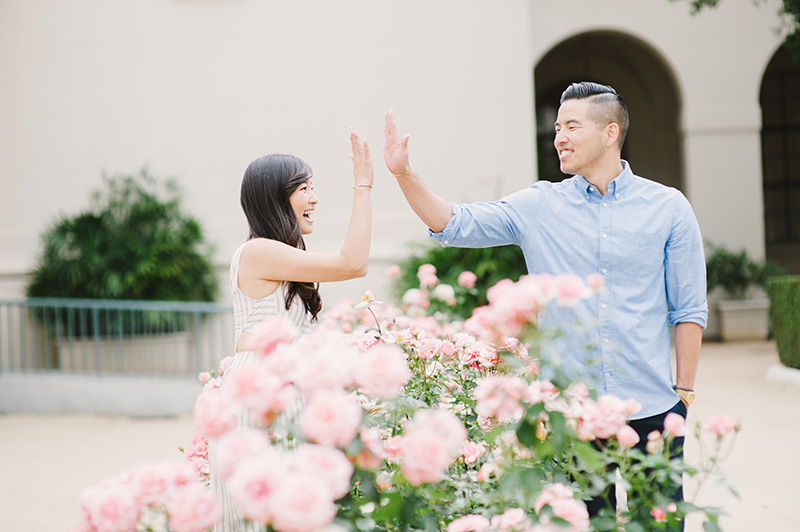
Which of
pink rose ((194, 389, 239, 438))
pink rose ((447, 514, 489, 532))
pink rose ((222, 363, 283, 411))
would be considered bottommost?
pink rose ((447, 514, 489, 532))

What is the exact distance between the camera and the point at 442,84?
33.1 ft

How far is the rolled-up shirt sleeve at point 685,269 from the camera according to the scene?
2.47 m

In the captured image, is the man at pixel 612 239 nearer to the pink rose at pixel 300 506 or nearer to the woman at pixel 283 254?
the woman at pixel 283 254

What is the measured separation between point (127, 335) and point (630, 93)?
32.5ft

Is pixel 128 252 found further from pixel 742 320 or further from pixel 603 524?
pixel 742 320

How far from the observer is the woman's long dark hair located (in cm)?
256

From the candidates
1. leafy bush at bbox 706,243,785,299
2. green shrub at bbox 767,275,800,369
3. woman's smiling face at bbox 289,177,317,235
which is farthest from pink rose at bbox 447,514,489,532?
leafy bush at bbox 706,243,785,299

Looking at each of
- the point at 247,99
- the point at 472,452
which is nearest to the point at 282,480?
the point at 472,452

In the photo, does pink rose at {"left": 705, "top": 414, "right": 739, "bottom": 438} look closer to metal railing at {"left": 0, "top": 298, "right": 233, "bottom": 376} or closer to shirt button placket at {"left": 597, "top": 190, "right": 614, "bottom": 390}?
shirt button placket at {"left": 597, "top": 190, "right": 614, "bottom": 390}

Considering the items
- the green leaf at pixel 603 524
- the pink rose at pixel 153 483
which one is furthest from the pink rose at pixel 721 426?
the pink rose at pixel 153 483

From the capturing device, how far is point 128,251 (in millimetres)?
9125

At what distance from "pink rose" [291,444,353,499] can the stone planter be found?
444 inches

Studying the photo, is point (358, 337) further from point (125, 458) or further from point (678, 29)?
point (678, 29)

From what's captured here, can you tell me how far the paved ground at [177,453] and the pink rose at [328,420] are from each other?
2790 millimetres
